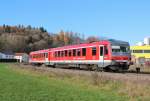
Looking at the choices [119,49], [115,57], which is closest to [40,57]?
[119,49]

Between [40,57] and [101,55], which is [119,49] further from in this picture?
[40,57]

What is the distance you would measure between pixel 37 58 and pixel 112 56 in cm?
4000

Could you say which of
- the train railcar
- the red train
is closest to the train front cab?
the red train

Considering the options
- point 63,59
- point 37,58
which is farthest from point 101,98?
point 37,58

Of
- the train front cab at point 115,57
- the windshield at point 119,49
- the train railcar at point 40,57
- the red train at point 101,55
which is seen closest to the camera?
the train front cab at point 115,57

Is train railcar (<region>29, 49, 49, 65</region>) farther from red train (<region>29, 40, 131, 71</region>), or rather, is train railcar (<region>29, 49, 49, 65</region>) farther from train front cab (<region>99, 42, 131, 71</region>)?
train front cab (<region>99, 42, 131, 71</region>)

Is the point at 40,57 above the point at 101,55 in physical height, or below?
above

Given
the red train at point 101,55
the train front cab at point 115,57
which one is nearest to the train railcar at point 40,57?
the red train at point 101,55

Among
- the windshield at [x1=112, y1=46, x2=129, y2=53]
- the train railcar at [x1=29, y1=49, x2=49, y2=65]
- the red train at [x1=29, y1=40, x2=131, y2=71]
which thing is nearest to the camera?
the red train at [x1=29, y1=40, x2=131, y2=71]

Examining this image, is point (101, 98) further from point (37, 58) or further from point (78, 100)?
point (37, 58)

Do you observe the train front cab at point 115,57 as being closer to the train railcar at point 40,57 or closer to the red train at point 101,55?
the red train at point 101,55

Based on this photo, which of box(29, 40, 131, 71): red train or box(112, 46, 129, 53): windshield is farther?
box(112, 46, 129, 53): windshield

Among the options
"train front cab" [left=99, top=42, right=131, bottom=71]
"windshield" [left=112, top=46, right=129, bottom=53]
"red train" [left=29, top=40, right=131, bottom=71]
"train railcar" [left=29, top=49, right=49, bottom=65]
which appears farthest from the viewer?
"train railcar" [left=29, top=49, right=49, bottom=65]

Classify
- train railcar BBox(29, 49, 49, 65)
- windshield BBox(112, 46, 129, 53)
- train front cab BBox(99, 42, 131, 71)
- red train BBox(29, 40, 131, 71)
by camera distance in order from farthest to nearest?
train railcar BBox(29, 49, 49, 65) < windshield BBox(112, 46, 129, 53) < red train BBox(29, 40, 131, 71) < train front cab BBox(99, 42, 131, 71)
